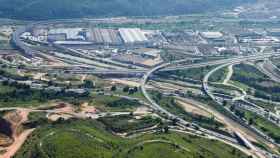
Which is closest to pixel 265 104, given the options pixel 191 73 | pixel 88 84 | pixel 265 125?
pixel 265 125

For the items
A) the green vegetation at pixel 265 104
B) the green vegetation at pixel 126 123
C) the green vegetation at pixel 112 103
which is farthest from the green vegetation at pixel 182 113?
the green vegetation at pixel 265 104

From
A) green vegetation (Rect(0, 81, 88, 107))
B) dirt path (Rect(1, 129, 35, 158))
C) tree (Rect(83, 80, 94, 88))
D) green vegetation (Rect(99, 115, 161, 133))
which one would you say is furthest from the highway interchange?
dirt path (Rect(1, 129, 35, 158))

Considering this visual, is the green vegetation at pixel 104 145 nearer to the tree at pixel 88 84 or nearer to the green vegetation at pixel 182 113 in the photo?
the green vegetation at pixel 182 113

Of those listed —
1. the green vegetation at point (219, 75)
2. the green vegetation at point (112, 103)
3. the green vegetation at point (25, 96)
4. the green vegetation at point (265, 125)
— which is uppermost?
the green vegetation at point (219, 75)

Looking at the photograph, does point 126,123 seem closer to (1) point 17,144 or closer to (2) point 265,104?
(1) point 17,144

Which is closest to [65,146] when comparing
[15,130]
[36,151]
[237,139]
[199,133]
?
[36,151]
